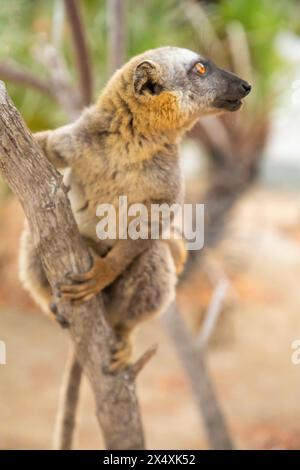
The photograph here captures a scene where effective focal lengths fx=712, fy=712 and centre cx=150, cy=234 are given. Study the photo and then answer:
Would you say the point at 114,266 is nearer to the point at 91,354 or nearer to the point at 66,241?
the point at 66,241

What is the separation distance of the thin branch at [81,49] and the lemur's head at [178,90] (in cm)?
186

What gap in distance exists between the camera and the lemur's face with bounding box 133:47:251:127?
2645mm

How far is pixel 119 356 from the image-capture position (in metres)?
2.95

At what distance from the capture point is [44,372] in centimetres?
678

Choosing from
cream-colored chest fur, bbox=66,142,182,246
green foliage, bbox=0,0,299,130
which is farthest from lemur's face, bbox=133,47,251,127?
green foliage, bbox=0,0,299,130

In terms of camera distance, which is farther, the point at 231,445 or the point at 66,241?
the point at 231,445

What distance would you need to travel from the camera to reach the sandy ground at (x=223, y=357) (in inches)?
225

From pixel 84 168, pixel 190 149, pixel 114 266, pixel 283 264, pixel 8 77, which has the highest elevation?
pixel 190 149

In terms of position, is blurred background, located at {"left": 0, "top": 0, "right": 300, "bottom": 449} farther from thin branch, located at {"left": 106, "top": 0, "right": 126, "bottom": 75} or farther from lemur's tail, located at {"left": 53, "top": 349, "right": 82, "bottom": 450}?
lemur's tail, located at {"left": 53, "top": 349, "right": 82, "bottom": 450}

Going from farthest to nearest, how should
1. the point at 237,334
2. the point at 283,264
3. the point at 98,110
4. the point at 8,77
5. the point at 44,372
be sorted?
the point at 283,264 → the point at 237,334 → the point at 44,372 → the point at 8,77 → the point at 98,110

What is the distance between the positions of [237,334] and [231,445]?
2711mm

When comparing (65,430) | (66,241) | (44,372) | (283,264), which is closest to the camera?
(66,241)

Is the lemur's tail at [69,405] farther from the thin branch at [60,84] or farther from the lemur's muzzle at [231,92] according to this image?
the thin branch at [60,84]
